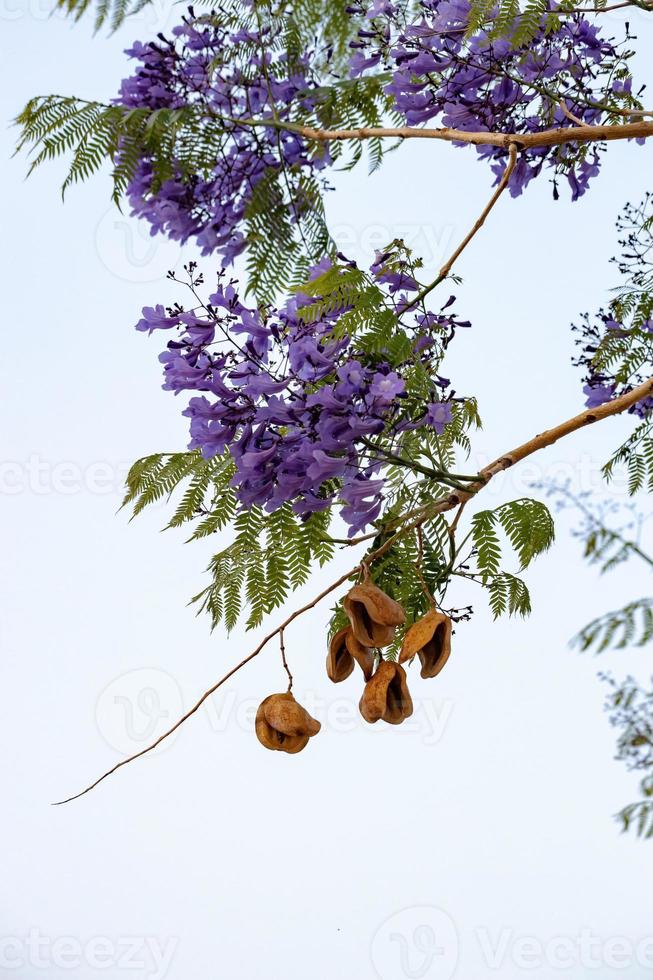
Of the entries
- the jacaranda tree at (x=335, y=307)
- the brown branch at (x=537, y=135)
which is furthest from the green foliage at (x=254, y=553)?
the brown branch at (x=537, y=135)

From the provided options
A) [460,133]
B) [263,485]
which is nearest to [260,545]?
[263,485]

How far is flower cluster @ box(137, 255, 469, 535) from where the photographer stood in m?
0.63

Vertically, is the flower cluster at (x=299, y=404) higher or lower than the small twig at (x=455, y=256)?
lower

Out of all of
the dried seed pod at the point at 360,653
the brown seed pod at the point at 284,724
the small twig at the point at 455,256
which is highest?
the small twig at the point at 455,256

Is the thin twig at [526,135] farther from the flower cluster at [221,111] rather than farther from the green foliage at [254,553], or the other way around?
the green foliage at [254,553]

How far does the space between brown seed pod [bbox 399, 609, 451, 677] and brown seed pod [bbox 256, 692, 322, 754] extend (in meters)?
0.07

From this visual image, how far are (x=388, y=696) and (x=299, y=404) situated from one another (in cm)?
17

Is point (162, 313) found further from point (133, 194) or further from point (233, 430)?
point (133, 194)

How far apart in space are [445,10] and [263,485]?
0.45 m

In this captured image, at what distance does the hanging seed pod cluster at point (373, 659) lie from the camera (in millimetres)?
576

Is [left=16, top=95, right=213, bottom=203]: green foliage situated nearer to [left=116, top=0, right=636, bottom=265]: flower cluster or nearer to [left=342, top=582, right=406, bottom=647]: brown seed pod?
[left=116, top=0, right=636, bottom=265]: flower cluster

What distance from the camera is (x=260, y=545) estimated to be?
2.34 ft

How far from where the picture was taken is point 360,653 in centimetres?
59

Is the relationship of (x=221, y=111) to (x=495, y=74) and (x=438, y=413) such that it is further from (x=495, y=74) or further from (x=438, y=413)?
(x=438, y=413)
